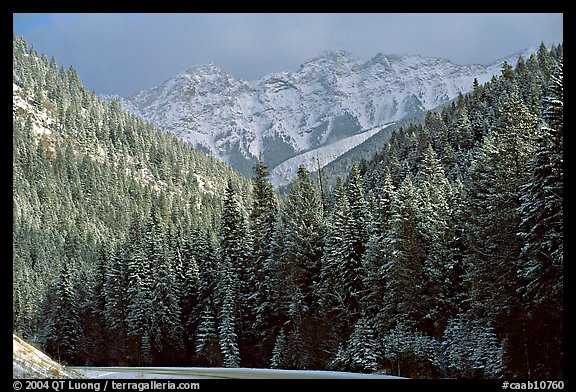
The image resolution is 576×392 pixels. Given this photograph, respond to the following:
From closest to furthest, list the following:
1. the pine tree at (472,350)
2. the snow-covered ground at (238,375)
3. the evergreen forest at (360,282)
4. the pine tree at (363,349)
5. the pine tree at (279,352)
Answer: the snow-covered ground at (238,375) < the evergreen forest at (360,282) < the pine tree at (472,350) < the pine tree at (363,349) < the pine tree at (279,352)

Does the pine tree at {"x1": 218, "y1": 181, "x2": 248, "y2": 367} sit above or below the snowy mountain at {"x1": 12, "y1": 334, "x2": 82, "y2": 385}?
above

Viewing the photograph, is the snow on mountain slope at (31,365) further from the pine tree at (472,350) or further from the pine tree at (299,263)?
the pine tree at (299,263)

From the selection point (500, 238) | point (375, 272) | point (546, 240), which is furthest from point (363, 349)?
point (546, 240)

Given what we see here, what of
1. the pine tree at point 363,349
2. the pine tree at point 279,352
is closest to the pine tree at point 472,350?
the pine tree at point 363,349

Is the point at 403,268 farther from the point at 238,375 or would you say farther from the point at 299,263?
the point at 238,375

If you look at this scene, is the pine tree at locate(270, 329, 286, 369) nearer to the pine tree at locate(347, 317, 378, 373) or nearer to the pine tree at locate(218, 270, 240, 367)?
the pine tree at locate(218, 270, 240, 367)

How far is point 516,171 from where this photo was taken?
3325cm

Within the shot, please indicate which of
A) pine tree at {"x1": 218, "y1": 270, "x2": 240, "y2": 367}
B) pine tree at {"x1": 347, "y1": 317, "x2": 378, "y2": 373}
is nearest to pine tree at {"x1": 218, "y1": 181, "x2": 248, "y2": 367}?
pine tree at {"x1": 218, "y1": 270, "x2": 240, "y2": 367}

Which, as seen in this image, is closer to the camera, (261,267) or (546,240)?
(546,240)

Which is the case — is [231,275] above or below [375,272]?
above

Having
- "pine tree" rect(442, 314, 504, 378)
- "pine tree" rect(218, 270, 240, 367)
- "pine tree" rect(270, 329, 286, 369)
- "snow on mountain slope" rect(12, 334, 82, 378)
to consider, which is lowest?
"snow on mountain slope" rect(12, 334, 82, 378)
